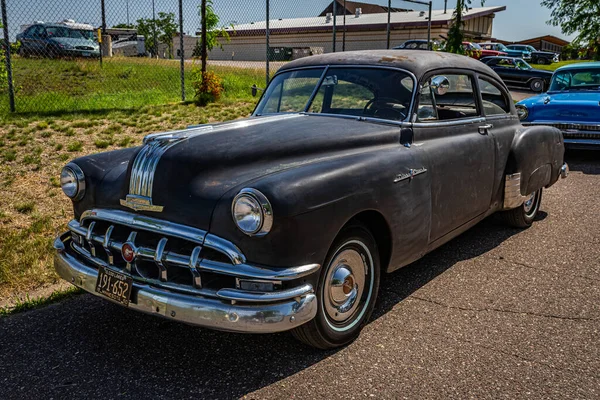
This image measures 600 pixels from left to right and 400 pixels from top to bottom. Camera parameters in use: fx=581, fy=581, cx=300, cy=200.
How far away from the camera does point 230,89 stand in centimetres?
1289

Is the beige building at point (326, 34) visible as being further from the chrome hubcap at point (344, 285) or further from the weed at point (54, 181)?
the chrome hubcap at point (344, 285)

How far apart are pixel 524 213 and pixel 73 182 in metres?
4.02

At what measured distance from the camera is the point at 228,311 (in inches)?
109

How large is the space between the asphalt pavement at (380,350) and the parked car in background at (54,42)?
8.81 metres

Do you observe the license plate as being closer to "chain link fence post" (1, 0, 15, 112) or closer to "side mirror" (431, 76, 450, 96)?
"side mirror" (431, 76, 450, 96)

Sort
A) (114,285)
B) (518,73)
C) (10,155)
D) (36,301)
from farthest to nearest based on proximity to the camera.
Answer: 1. (518,73)
2. (10,155)
3. (36,301)
4. (114,285)

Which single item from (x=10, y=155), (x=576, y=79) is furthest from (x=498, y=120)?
(x=576, y=79)

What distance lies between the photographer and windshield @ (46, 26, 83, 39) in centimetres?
1397

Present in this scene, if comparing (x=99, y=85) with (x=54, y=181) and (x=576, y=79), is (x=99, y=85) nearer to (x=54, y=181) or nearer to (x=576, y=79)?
(x=54, y=181)

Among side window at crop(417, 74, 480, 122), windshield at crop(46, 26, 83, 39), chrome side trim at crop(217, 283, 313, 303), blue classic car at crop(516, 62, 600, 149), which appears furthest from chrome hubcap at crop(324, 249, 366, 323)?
windshield at crop(46, 26, 83, 39)

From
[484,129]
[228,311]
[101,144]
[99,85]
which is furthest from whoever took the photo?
[99,85]

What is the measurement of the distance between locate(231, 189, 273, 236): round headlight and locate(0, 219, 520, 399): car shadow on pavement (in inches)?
31.5

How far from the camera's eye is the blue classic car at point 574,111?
27.7ft

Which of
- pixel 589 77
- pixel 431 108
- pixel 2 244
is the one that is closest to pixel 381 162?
pixel 431 108
